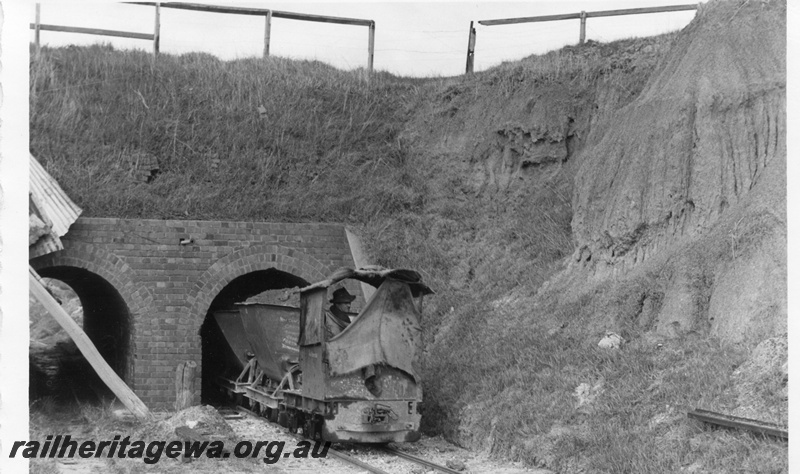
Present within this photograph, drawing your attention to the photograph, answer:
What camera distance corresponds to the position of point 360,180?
20719mm

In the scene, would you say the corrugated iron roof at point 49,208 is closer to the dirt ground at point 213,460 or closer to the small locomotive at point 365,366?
the dirt ground at point 213,460

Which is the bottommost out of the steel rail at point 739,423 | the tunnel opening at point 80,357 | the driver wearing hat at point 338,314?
the tunnel opening at point 80,357

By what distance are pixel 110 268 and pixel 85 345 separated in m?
3.12

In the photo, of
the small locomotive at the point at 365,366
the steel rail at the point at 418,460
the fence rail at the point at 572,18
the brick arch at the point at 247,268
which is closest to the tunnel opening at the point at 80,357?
the brick arch at the point at 247,268

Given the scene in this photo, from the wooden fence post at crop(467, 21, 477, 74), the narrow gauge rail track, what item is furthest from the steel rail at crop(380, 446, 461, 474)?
the wooden fence post at crop(467, 21, 477, 74)

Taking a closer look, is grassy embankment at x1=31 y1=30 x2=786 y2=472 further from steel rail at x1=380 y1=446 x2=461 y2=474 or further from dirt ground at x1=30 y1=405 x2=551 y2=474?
steel rail at x1=380 y1=446 x2=461 y2=474

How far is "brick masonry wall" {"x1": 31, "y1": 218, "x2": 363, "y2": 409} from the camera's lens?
1709cm

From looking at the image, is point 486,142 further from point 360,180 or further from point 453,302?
point 453,302

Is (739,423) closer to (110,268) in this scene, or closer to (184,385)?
(184,385)

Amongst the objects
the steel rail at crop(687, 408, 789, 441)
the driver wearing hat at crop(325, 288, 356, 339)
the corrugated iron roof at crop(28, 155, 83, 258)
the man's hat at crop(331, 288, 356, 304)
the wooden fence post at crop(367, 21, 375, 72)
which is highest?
the wooden fence post at crop(367, 21, 375, 72)

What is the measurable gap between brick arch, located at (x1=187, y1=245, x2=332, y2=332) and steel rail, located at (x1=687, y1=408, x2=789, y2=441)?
10.0m

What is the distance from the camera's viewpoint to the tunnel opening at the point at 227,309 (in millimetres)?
19391

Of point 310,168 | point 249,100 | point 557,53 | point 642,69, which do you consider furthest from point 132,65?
point 642,69

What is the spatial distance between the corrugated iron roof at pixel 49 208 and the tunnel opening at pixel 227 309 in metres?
3.49
